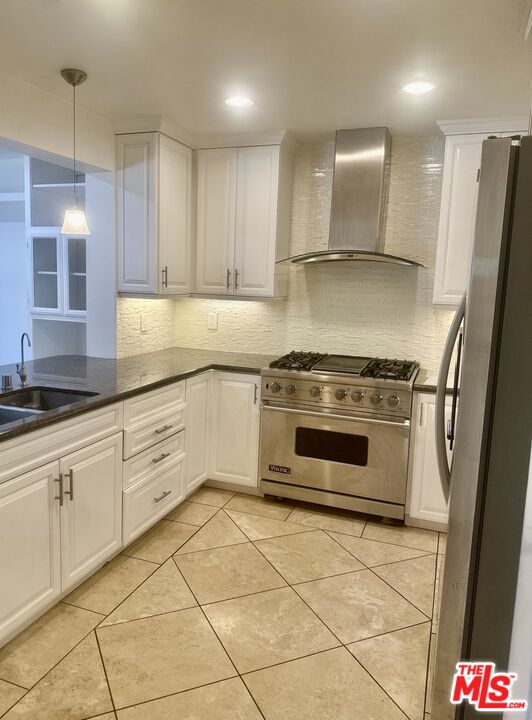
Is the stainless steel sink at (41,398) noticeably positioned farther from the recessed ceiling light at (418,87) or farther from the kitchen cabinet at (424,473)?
the recessed ceiling light at (418,87)

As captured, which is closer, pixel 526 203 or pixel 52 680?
pixel 526 203

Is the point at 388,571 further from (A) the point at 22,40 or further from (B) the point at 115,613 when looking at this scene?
(A) the point at 22,40

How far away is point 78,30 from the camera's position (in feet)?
7.00

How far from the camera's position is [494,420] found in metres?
1.30

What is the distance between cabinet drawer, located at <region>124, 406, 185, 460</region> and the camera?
2711 millimetres

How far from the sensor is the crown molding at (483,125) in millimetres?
2980

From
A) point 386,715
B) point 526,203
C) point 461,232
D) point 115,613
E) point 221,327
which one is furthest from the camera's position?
point 221,327

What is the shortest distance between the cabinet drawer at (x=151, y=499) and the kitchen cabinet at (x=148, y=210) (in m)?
1.20

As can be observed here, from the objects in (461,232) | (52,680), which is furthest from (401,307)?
(52,680)

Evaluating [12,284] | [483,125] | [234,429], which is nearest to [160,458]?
[234,429]

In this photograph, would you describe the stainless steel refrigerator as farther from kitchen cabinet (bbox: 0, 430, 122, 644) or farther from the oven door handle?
the oven door handle

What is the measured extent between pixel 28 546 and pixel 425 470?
2193 mm

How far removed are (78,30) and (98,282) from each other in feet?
5.58

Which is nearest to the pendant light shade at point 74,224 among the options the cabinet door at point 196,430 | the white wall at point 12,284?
the cabinet door at point 196,430
